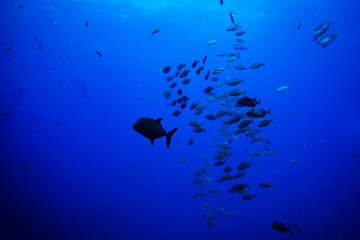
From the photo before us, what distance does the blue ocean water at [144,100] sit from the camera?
22203mm

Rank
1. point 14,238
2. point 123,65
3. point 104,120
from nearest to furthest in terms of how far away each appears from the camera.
Answer: point 14,238 → point 123,65 → point 104,120

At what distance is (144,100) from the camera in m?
58.4

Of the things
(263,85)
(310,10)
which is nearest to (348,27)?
(310,10)

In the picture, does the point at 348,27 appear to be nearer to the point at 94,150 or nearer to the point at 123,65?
the point at 123,65

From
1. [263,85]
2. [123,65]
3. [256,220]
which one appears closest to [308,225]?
[256,220]

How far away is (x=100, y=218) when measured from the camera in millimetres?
27828

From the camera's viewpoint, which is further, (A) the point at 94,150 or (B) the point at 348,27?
(A) the point at 94,150

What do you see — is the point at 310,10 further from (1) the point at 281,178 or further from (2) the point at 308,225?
(1) the point at 281,178

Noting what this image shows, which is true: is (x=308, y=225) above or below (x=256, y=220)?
below

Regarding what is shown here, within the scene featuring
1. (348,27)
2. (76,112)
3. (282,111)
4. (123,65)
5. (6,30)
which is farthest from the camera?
(282,111)

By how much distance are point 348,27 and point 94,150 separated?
56492mm

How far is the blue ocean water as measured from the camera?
72.8ft

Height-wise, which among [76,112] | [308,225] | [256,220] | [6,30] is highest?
[76,112]

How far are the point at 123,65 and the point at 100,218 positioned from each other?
22.3m
